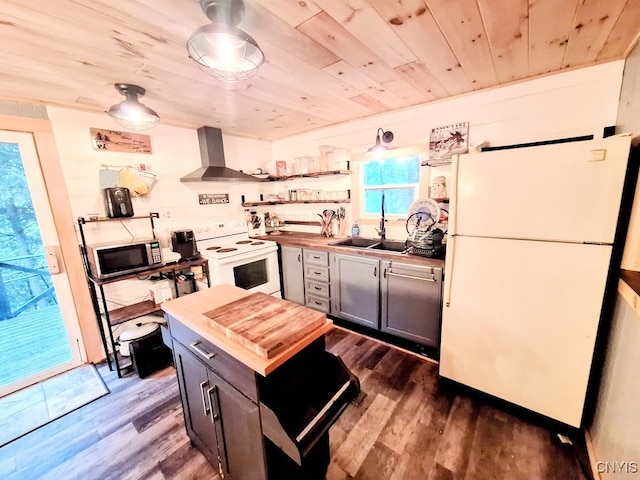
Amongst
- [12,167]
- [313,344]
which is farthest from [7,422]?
[313,344]

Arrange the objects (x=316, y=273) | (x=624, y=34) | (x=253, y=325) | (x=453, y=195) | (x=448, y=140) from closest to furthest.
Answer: (x=253, y=325) → (x=624, y=34) → (x=453, y=195) → (x=448, y=140) → (x=316, y=273)

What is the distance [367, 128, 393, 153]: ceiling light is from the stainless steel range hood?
158 centimetres

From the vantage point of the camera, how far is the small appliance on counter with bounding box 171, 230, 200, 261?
2.58m

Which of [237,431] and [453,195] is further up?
[453,195]

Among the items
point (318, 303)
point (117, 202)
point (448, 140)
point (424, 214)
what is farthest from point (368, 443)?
point (117, 202)

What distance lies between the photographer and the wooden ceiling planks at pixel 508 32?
1115mm

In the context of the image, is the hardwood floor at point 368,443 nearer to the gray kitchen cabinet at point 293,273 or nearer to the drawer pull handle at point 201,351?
the drawer pull handle at point 201,351

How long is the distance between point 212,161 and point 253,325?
258cm

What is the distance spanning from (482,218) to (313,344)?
130cm

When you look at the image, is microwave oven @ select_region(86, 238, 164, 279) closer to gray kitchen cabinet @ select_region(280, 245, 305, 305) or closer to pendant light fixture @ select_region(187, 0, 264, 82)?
gray kitchen cabinet @ select_region(280, 245, 305, 305)

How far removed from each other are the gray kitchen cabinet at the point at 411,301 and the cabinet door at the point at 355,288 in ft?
0.31

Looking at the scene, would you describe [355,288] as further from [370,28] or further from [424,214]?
[370,28]

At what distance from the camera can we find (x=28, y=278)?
2.37 metres

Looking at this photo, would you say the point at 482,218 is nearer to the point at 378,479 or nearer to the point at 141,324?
the point at 378,479
